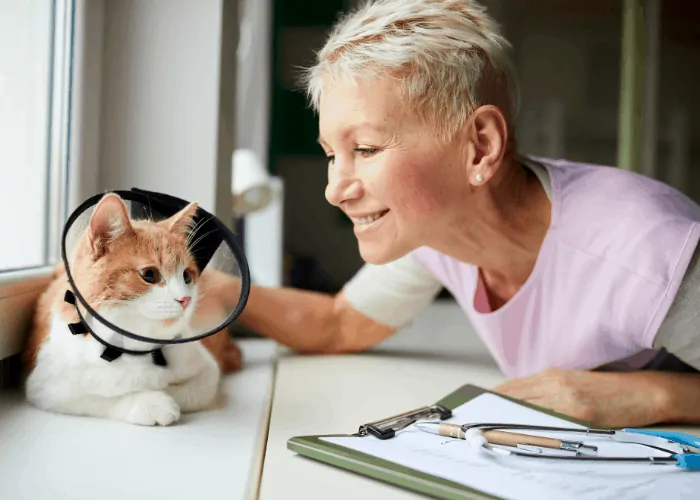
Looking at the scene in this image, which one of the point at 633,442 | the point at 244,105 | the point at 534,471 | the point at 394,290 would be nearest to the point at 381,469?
the point at 534,471

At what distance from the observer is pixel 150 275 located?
0.57 meters

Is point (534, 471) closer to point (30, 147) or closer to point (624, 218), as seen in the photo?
point (624, 218)

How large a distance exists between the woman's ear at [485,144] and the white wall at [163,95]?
0.42 metres

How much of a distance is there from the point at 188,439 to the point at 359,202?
0.92ft

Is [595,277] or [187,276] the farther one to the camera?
[595,277]

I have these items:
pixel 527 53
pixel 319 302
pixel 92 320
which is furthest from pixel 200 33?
pixel 527 53

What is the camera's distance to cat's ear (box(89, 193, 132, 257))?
0.56 meters

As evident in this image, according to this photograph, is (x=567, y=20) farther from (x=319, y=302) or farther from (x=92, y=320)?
(x=92, y=320)

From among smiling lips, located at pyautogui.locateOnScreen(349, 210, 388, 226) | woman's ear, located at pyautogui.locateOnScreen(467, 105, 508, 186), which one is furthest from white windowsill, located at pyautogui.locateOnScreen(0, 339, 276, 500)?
woman's ear, located at pyautogui.locateOnScreen(467, 105, 508, 186)

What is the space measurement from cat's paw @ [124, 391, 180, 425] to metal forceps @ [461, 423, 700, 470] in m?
0.25

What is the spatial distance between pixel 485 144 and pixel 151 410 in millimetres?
402

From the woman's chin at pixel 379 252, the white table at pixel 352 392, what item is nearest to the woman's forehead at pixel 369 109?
the woman's chin at pixel 379 252

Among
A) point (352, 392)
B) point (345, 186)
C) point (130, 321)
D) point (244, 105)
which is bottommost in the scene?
point (352, 392)

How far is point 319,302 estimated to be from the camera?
3.30 feet
